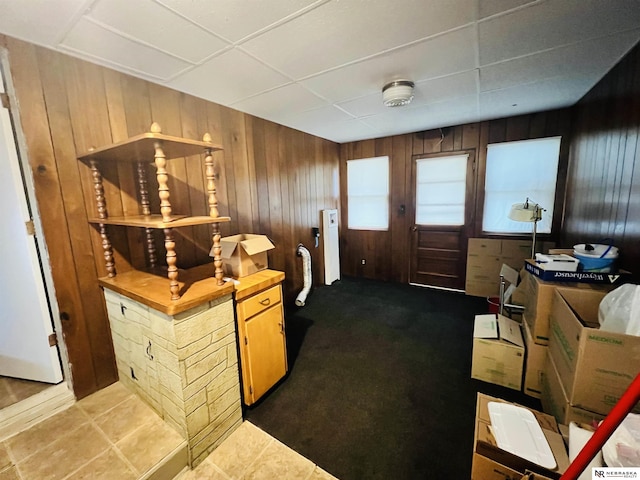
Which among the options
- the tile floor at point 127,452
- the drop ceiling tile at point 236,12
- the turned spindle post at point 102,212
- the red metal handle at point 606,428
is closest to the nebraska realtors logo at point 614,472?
the red metal handle at point 606,428

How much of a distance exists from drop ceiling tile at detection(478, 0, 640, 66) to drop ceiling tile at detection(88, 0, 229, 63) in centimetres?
164

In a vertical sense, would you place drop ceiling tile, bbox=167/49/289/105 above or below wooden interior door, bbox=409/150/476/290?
above

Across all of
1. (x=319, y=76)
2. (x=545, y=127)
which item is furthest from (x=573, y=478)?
(x=545, y=127)

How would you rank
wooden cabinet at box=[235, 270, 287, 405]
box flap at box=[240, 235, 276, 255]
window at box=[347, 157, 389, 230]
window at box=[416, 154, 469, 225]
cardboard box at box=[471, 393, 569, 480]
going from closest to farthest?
cardboard box at box=[471, 393, 569, 480]
wooden cabinet at box=[235, 270, 287, 405]
box flap at box=[240, 235, 276, 255]
window at box=[416, 154, 469, 225]
window at box=[347, 157, 389, 230]

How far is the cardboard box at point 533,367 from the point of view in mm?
1818

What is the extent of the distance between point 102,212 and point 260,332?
1.36m

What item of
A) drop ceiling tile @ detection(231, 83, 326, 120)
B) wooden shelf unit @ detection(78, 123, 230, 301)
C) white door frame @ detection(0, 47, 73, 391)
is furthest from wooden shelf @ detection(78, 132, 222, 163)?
drop ceiling tile @ detection(231, 83, 326, 120)

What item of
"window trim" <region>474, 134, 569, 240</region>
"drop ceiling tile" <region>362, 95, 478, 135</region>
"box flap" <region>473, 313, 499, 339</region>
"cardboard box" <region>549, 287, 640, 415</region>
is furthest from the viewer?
"window trim" <region>474, 134, 569, 240</region>

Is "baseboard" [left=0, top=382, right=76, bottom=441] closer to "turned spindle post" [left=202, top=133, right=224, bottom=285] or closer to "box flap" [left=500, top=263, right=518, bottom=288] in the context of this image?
"turned spindle post" [left=202, top=133, right=224, bottom=285]

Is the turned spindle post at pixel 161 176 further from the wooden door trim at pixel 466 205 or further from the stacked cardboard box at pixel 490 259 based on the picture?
the stacked cardboard box at pixel 490 259

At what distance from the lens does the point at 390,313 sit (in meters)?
3.30

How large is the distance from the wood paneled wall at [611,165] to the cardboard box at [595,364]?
79 centimetres

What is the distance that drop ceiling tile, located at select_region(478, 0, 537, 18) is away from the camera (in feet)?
4.23

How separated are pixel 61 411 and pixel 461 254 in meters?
4.50
